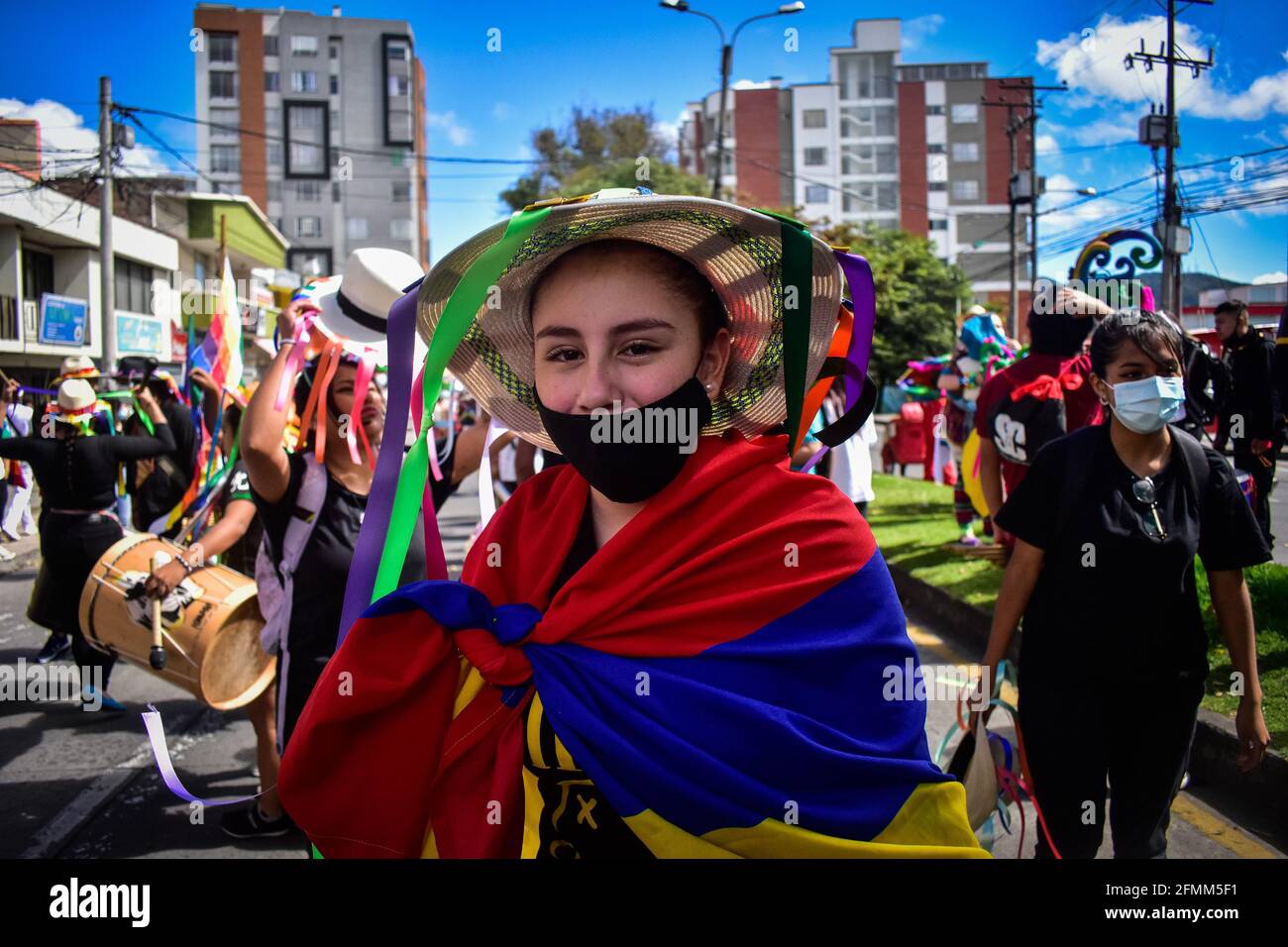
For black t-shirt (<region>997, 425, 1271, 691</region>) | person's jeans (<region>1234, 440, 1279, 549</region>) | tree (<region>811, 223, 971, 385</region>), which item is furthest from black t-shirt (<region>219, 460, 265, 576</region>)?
tree (<region>811, 223, 971, 385</region>)

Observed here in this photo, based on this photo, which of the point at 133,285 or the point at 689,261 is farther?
the point at 133,285

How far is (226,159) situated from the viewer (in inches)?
2525

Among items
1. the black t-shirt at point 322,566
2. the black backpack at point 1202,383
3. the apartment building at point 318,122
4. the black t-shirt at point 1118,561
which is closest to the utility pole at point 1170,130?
the black backpack at point 1202,383

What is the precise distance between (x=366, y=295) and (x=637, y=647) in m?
2.41

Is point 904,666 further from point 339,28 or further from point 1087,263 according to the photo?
point 339,28

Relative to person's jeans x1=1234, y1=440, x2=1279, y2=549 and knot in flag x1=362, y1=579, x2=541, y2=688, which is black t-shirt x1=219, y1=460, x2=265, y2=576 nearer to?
knot in flag x1=362, y1=579, x2=541, y2=688

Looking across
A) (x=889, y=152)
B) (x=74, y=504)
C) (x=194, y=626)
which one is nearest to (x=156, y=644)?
(x=194, y=626)

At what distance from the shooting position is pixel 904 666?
1537mm

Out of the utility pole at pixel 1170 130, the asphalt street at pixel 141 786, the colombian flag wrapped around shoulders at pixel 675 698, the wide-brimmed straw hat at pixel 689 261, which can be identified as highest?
the utility pole at pixel 1170 130

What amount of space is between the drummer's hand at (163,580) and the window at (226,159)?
6281 centimetres

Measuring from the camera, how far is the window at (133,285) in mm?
27141

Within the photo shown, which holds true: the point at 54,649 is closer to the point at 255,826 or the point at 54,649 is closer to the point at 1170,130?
the point at 255,826

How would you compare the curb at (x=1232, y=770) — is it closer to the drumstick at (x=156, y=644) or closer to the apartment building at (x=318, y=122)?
the drumstick at (x=156, y=644)

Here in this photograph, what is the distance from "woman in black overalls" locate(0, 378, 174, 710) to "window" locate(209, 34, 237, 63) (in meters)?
47.5
